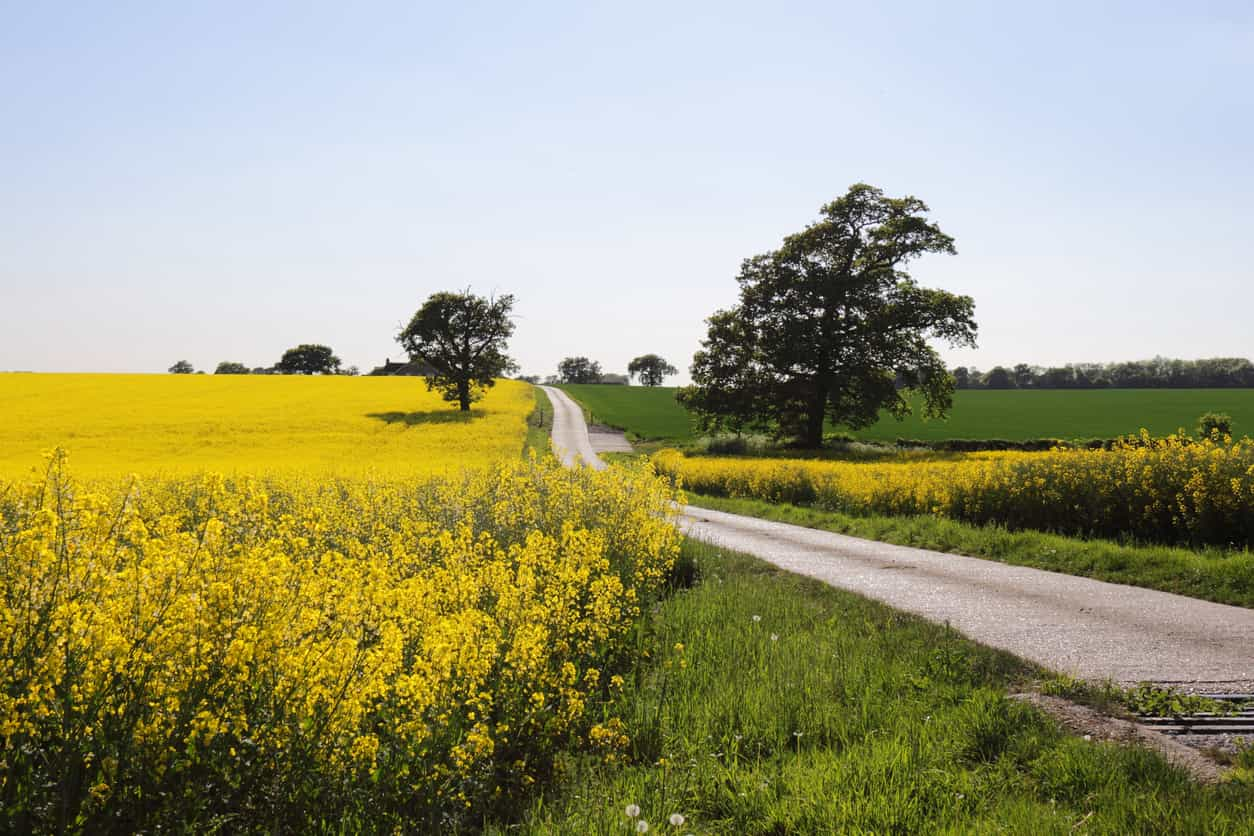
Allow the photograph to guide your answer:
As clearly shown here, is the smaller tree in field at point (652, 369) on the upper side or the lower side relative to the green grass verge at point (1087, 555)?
upper

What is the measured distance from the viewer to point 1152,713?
16.8 ft

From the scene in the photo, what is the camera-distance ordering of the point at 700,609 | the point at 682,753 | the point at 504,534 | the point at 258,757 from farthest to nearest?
the point at 504,534
the point at 700,609
the point at 682,753
the point at 258,757

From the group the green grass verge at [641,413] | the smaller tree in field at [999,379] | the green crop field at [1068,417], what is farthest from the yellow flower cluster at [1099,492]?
the smaller tree in field at [999,379]

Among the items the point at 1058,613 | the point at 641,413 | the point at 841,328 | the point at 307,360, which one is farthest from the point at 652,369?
the point at 1058,613

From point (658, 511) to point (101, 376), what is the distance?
205ft

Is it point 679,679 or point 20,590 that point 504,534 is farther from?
point 20,590

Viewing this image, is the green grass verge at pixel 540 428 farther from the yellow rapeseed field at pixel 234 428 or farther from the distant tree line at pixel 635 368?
the distant tree line at pixel 635 368

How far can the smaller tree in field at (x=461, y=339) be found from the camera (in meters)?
56.0

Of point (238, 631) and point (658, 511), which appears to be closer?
point (238, 631)

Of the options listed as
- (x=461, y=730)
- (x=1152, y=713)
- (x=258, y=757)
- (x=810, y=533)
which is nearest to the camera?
(x=258, y=757)

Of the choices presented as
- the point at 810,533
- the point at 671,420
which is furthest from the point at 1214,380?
the point at 810,533

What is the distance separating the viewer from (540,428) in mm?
54656

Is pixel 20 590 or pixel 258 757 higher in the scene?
pixel 20 590

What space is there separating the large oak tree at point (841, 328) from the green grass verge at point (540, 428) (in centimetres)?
909
